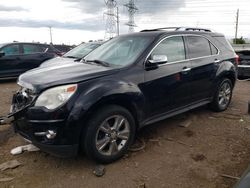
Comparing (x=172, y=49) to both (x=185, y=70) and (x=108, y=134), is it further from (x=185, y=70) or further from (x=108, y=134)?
(x=108, y=134)

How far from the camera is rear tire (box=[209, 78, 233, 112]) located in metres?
5.55

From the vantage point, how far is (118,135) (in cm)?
365

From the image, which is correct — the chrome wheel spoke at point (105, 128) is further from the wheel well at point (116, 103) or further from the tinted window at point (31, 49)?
the tinted window at point (31, 49)

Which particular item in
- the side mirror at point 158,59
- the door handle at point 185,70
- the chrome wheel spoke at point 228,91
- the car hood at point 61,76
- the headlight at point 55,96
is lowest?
the chrome wheel spoke at point 228,91

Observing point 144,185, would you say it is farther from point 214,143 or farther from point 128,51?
point 128,51

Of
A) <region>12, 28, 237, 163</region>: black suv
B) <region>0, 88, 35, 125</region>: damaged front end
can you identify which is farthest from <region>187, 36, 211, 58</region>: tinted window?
<region>0, 88, 35, 125</region>: damaged front end

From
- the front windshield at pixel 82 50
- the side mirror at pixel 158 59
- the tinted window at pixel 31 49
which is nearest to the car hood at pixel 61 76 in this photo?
the side mirror at pixel 158 59

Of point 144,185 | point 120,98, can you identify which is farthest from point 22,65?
point 144,185

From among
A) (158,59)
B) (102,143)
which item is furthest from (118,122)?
(158,59)

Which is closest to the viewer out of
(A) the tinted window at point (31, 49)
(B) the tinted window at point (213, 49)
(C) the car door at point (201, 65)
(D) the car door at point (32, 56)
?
(C) the car door at point (201, 65)

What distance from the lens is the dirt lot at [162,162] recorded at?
322 centimetres

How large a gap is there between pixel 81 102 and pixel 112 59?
50.5 inches

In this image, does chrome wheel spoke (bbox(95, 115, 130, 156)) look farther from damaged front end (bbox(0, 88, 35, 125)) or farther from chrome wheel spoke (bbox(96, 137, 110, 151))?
damaged front end (bbox(0, 88, 35, 125))

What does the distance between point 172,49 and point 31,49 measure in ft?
26.3
